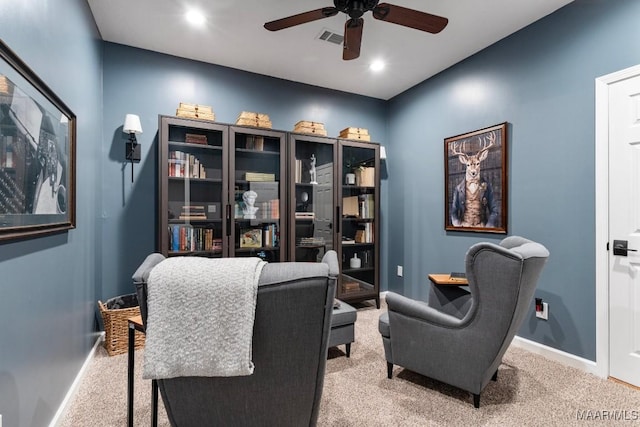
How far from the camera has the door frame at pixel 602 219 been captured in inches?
81.8

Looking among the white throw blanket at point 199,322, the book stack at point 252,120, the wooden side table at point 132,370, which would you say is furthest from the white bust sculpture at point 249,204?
the white throw blanket at point 199,322

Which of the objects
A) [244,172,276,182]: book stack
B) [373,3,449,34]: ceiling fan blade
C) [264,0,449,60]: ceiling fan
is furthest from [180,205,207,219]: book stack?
[373,3,449,34]: ceiling fan blade

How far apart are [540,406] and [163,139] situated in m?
3.22

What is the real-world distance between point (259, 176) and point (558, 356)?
289 centimetres

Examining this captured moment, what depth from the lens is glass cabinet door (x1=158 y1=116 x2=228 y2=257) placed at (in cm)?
273

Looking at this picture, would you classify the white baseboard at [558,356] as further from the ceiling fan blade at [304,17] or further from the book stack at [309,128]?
the ceiling fan blade at [304,17]

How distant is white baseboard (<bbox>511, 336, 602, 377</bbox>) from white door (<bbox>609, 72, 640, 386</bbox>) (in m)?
0.11

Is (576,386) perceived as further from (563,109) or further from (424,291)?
(563,109)

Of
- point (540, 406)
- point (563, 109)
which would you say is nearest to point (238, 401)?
point (540, 406)

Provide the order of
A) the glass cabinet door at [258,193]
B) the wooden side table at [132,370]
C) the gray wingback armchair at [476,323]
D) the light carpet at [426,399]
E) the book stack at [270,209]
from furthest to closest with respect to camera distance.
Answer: the book stack at [270,209], the glass cabinet door at [258,193], the light carpet at [426,399], the gray wingback armchair at [476,323], the wooden side table at [132,370]

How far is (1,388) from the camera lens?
3.64ft

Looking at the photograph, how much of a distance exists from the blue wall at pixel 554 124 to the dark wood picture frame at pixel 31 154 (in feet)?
10.3

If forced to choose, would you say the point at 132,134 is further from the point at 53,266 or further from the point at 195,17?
the point at 53,266

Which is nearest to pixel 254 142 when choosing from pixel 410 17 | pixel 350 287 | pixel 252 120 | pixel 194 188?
pixel 252 120
